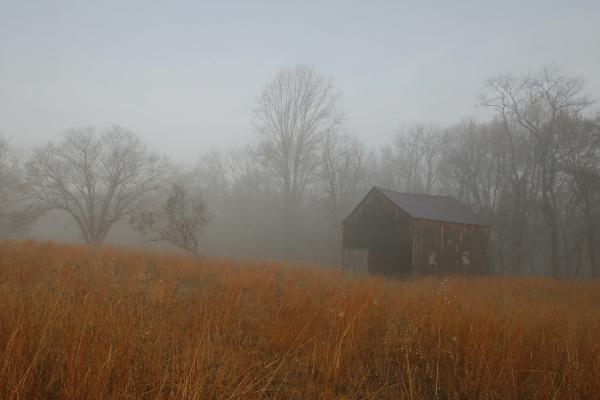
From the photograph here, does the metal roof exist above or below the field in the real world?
above

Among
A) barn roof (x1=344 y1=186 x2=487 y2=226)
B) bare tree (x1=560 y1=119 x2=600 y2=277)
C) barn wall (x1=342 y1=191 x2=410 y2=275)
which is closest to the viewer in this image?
barn wall (x1=342 y1=191 x2=410 y2=275)

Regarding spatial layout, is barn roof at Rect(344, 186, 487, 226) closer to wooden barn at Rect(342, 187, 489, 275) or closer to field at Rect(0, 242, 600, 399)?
wooden barn at Rect(342, 187, 489, 275)

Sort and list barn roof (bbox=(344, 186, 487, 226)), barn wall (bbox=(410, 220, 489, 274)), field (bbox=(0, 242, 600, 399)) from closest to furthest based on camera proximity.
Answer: field (bbox=(0, 242, 600, 399))
barn wall (bbox=(410, 220, 489, 274))
barn roof (bbox=(344, 186, 487, 226))

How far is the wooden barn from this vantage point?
19578mm

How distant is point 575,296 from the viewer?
12094 millimetres

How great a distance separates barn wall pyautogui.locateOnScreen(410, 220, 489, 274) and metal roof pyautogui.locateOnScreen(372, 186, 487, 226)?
1.42 ft

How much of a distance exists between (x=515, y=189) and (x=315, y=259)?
64.6 ft

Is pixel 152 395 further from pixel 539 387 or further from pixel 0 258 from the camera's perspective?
pixel 0 258

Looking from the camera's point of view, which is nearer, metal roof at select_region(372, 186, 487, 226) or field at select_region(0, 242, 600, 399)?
field at select_region(0, 242, 600, 399)

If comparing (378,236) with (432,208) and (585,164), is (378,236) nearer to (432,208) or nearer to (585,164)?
(432,208)

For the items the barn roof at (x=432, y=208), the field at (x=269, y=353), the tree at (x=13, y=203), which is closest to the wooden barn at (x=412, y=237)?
→ the barn roof at (x=432, y=208)

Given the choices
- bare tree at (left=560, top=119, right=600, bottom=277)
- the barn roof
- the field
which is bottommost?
the field

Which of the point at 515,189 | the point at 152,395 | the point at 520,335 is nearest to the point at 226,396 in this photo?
the point at 152,395

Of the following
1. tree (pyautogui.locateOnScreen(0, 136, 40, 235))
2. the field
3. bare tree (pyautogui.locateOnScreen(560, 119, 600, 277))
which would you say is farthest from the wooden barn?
tree (pyautogui.locateOnScreen(0, 136, 40, 235))
